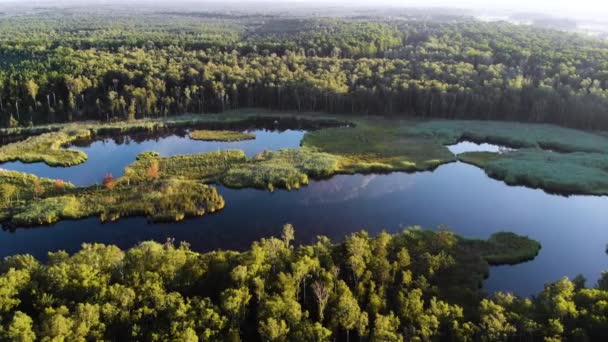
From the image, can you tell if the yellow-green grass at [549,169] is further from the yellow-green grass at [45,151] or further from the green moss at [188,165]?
the yellow-green grass at [45,151]

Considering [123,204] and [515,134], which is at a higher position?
[515,134]

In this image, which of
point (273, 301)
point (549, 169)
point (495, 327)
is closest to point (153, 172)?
point (273, 301)

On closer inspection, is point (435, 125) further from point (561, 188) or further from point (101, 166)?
point (101, 166)

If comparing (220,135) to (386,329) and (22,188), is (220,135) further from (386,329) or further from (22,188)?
(386,329)

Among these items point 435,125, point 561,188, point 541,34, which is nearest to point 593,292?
point 561,188

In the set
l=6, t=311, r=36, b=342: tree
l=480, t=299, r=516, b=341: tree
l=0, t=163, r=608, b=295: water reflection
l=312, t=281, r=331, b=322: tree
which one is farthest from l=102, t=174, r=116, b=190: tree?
l=480, t=299, r=516, b=341: tree

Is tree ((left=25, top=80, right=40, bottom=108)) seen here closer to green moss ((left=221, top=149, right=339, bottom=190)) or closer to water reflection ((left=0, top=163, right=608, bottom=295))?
green moss ((left=221, top=149, right=339, bottom=190))
